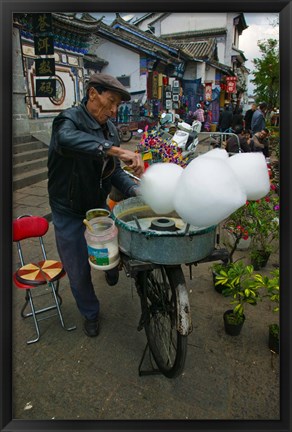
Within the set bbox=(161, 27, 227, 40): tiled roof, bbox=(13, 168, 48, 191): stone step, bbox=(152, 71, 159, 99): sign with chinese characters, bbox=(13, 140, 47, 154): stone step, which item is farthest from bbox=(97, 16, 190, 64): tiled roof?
bbox=(13, 168, 48, 191): stone step

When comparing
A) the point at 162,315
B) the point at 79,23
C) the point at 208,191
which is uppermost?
the point at 79,23

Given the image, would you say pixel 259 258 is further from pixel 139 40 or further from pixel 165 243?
pixel 139 40

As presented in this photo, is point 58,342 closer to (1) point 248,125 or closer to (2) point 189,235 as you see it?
(2) point 189,235

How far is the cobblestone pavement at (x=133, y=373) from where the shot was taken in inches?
90.3

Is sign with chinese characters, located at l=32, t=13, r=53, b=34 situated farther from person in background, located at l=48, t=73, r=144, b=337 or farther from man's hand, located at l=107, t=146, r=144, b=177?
man's hand, located at l=107, t=146, r=144, b=177

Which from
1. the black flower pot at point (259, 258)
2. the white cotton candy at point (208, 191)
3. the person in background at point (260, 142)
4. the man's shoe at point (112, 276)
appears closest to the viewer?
the white cotton candy at point (208, 191)

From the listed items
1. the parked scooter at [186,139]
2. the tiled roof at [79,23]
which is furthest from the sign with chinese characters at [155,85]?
the parked scooter at [186,139]

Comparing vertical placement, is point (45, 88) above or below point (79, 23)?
below

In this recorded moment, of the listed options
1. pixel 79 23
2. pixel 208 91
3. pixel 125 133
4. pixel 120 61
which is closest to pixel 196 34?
pixel 208 91

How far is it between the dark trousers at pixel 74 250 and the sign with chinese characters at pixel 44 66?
883 centimetres

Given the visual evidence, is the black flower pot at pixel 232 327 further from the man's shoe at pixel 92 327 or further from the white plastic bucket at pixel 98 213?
the white plastic bucket at pixel 98 213

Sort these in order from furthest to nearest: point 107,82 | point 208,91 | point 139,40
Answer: point 208,91 < point 139,40 < point 107,82

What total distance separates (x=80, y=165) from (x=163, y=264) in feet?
3.58

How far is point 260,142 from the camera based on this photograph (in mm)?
8031
